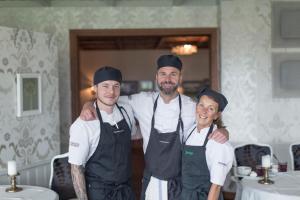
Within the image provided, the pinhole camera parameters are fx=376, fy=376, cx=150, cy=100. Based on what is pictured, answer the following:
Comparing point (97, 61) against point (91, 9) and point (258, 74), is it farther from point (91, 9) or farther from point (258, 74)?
point (258, 74)

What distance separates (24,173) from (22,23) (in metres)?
1.70

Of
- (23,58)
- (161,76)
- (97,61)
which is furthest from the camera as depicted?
(97,61)

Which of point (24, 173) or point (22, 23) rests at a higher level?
point (22, 23)

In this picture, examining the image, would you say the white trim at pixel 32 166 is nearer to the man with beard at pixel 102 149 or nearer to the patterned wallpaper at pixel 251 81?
the man with beard at pixel 102 149

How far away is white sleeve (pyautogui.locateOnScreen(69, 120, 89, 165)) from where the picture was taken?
6.73ft

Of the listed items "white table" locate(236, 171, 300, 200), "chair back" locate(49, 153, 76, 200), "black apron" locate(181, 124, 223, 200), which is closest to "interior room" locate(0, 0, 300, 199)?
"chair back" locate(49, 153, 76, 200)

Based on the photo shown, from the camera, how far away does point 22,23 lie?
13.4ft

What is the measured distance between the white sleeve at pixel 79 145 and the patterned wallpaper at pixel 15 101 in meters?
1.21

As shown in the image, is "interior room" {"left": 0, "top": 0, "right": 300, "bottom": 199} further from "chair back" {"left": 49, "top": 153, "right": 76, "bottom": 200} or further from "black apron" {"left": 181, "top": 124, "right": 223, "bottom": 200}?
"black apron" {"left": 181, "top": 124, "right": 223, "bottom": 200}

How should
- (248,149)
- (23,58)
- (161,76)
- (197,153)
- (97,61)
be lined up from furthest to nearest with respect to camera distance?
1. (97,61)
2. (248,149)
3. (23,58)
4. (161,76)
5. (197,153)

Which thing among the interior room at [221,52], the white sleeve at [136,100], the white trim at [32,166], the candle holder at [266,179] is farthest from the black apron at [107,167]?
the interior room at [221,52]

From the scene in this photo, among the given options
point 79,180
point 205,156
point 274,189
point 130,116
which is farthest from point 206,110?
point 274,189

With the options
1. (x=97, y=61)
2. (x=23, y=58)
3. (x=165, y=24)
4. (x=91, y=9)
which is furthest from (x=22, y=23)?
(x=97, y=61)

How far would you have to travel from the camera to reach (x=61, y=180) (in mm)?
3008
